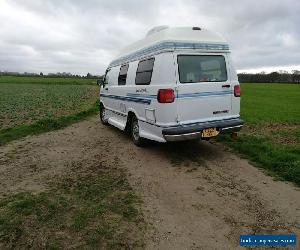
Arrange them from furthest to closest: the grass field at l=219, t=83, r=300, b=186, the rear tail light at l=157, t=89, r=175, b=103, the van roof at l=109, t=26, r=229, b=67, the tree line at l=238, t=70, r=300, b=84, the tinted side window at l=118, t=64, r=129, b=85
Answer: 1. the tree line at l=238, t=70, r=300, b=84
2. the tinted side window at l=118, t=64, r=129, b=85
3. the van roof at l=109, t=26, r=229, b=67
4. the rear tail light at l=157, t=89, r=175, b=103
5. the grass field at l=219, t=83, r=300, b=186

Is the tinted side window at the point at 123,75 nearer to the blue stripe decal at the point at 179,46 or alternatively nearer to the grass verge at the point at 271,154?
the blue stripe decal at the point at 179,46

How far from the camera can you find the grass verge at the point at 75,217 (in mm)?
4145

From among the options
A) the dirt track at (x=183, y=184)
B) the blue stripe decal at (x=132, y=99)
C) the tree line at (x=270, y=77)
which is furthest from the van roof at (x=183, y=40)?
the tree line at (x=270, y=77)

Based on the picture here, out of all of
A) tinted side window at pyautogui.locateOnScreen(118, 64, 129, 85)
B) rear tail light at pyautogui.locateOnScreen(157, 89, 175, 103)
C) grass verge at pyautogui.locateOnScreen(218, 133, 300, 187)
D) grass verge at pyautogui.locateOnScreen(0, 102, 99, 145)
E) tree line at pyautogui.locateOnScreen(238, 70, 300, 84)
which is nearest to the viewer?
grass verge at pyautogui.locateOnScreen(218, 133, 300, 187)

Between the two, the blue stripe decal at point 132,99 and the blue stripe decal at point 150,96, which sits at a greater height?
the blue stripe decal at point 150,96

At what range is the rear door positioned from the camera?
291 inches

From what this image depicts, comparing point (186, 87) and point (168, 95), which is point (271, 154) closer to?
point (186, 87)

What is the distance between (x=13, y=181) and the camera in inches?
252

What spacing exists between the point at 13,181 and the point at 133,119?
13.0 feet

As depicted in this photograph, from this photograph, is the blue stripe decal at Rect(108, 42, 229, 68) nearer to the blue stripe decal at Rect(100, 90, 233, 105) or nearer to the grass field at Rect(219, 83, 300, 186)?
the blue stripe decal at Rect(100, 90, 233, 105)

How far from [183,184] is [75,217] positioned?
2158 millimetres

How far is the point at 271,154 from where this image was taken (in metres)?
7.88

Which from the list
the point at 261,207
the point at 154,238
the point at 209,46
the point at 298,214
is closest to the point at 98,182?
the point at 154,238

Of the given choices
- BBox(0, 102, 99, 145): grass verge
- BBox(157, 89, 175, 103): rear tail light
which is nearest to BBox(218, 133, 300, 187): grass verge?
BBox(157, 89, 175, 103): rear tail light
